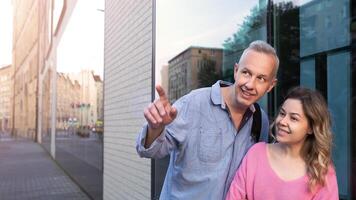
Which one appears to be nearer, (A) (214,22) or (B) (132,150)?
(A) (214,22)

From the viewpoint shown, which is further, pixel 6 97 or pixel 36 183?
pixel 6 97

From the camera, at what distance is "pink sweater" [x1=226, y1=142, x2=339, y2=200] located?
1983mm

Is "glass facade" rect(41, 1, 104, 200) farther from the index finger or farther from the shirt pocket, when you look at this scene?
the index finger

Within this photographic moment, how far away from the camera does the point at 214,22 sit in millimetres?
4801

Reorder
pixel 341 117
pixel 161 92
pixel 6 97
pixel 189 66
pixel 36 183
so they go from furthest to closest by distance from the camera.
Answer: pixel 6 97, pixel 36 183, pixel 189 66, pixel 341 117, pixel 161 92

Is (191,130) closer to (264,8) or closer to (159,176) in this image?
(264,8)

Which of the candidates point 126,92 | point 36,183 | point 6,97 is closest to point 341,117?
point 126,92

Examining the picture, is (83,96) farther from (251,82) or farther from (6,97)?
(6,97)

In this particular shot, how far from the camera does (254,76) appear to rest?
2.13m

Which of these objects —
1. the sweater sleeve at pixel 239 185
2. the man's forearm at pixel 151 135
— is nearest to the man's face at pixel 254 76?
the sweater sleeve at pixel 239 185

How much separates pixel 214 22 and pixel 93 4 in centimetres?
542

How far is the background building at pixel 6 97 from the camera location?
66.7 m

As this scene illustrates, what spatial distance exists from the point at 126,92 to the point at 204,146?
15.7ft

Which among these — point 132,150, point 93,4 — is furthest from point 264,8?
point 93,4
